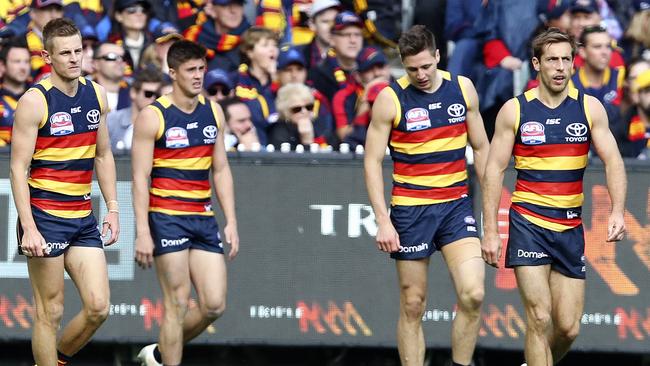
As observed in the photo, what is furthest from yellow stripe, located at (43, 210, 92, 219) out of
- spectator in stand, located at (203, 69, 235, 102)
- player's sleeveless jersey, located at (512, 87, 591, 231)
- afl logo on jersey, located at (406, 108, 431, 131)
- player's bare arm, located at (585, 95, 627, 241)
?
player's bare arm, located at (585, 95, 627, 241)

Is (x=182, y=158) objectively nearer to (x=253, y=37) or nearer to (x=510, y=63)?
(x=253, y=37)

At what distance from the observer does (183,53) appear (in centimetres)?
1146

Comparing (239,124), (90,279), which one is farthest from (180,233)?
(239,124)

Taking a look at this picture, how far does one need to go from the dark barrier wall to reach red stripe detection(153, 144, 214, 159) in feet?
4.02

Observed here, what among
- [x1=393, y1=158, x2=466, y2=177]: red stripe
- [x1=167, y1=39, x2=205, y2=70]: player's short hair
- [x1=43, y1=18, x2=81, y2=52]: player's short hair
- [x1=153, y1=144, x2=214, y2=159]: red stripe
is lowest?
[x1=393, y1=158, x2=466, y2=177]: red stripe

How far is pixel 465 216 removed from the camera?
37.1 feet

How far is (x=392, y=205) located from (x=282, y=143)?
2160 millimetres

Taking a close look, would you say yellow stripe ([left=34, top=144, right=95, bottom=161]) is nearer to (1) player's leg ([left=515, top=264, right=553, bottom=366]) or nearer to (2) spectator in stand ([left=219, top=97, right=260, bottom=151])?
(2) spectator in stand ([left=219, top=97, right=260, bottom=151])

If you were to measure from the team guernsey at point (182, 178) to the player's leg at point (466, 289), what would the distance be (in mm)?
1782

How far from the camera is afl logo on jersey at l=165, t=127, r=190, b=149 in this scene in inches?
451

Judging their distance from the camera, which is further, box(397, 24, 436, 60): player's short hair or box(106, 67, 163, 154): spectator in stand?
box(106, 67, 163, 154): spectator in stand

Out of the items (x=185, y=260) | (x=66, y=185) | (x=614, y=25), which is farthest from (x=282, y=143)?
(x=614, y=25)

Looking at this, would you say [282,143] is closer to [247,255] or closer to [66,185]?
[247,255]

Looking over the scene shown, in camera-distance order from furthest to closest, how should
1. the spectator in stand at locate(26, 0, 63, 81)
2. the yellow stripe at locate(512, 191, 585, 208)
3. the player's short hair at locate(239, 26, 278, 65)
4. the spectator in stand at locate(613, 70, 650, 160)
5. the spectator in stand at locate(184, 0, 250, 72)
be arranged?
the spectator in stand at locate(184, 0, 250, 72)
the spectator in stand at locate(26, 0, 63, 81)
the player's short hair at locate(239, 26, 278, 65)
the spectator in stand at locate(613, 70, 650, 160)
the yellow stripe at locate(512, 191, 585, 208)
